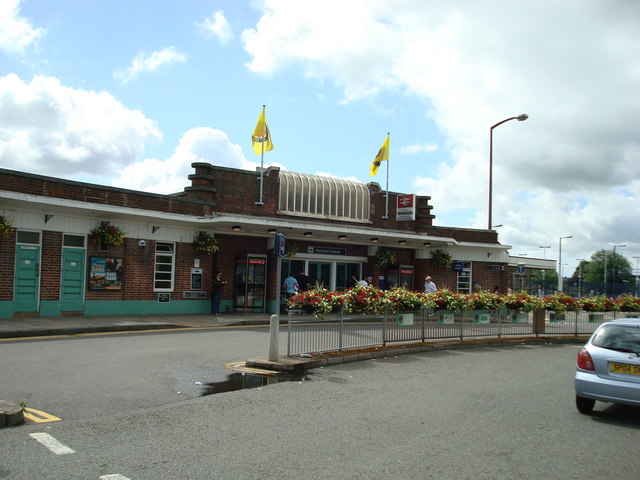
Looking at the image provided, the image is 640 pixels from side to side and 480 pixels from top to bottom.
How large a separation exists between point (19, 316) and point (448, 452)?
15.3 m

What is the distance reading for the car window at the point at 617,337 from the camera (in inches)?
310

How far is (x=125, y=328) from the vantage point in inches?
653

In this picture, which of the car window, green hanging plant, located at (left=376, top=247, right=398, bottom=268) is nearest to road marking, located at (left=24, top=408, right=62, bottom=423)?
the car window

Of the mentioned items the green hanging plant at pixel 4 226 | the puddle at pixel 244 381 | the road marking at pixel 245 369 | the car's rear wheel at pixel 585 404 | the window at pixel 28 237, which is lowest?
the puddle at pixel 244 381

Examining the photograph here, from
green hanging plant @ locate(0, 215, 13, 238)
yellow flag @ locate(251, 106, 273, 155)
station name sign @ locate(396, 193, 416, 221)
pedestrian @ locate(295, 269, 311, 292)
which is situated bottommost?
pedestrian @ locate(295, 269, 311, 292)

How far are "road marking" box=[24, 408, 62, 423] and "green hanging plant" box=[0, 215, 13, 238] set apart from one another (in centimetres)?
1072

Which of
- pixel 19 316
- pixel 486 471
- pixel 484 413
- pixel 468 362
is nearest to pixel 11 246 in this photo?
pixel 19 316

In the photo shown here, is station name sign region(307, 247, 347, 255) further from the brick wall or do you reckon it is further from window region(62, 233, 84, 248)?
the brick wall

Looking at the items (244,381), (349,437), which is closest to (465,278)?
(244,381)

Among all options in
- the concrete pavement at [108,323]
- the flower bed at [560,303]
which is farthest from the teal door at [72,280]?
the flower bed at [560,303]

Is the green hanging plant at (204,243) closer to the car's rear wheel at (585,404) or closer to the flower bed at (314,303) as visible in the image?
the flower bed at (314,303)

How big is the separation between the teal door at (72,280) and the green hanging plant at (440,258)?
17644 mm

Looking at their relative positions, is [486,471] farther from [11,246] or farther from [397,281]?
[397,281]

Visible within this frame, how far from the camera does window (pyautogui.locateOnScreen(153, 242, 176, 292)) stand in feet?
68.5
